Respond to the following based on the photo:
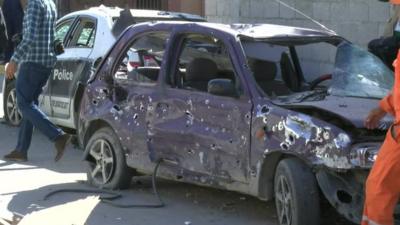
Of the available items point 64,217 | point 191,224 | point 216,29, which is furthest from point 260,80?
point 64,217

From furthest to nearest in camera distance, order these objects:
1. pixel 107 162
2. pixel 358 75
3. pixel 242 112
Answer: pixel 107 162 → pixel 358 75 → pixel 242 112

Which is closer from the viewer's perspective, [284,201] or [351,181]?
[351,181]

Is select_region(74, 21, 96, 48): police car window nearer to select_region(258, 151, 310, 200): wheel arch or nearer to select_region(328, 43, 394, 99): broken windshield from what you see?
select_region(328, 43, 394, 99): broken windshield

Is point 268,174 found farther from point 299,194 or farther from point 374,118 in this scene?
point 374,118

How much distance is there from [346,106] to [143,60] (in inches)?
102

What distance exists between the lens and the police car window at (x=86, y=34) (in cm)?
970

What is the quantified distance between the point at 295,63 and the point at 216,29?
93cm

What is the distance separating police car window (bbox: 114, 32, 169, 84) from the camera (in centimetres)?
723

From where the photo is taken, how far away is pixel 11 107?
11227 millimetres

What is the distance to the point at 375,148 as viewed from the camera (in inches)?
209

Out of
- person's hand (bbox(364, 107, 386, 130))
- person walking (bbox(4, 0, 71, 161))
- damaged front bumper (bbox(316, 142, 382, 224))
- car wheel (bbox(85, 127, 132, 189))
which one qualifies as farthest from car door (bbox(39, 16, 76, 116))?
person's hand (bbox(364, 107, 386, 130))

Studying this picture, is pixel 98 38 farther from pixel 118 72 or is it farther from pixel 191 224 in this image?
pixel 191 224

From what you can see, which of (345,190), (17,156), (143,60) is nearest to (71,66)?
(17,156)

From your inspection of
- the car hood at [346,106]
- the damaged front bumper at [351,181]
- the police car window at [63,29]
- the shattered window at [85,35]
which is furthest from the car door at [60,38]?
the damaged front bumper at [351,181]
